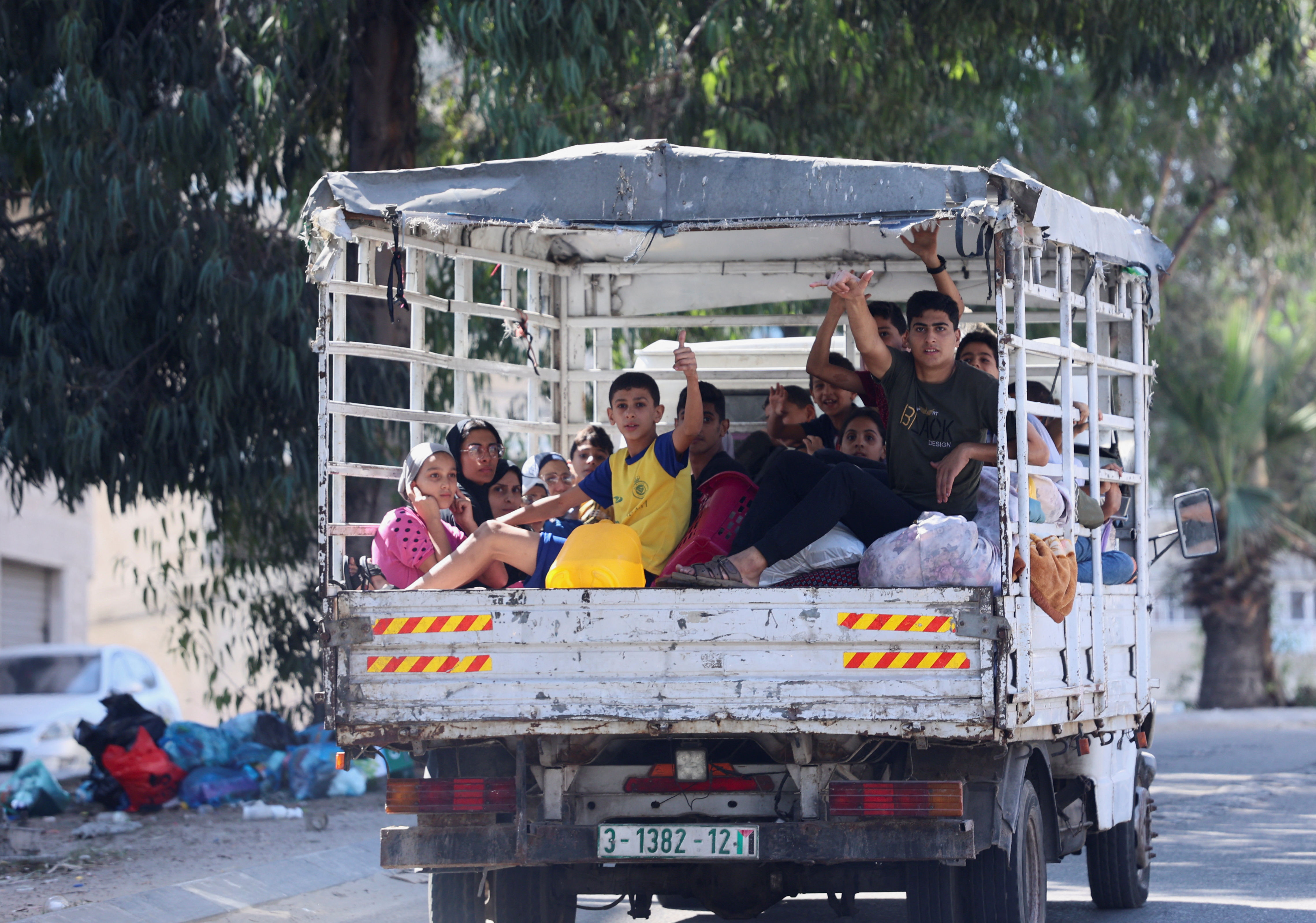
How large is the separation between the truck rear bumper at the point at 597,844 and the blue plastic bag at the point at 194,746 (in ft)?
19.4

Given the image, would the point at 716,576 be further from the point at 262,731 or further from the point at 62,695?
the point at 62,695

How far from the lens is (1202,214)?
20281 millimetres

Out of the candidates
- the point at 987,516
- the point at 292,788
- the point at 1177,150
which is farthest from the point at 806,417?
the point at 1177,150

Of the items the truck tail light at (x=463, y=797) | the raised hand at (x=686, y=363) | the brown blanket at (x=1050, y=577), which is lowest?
the truck tail light at (x=463, y=797)

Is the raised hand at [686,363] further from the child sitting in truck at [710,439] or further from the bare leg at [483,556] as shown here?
the bare leg at [483,556]

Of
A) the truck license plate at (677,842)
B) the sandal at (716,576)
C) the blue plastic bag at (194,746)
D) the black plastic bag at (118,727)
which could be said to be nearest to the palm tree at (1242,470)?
the blue plastic bag at (194,746)

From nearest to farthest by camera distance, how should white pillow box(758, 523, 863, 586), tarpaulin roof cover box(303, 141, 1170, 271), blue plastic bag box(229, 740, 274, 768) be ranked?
tarpaulin roof cover box(303, 141, 1170, 271) < white pillow box(758, 523, 863, 586) < blue plastic bag box(229, 740, 274, 768)

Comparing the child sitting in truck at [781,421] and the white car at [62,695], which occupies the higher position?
the child sitting in truck at [781,421]

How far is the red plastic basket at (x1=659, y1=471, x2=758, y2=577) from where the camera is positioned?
6086 mm

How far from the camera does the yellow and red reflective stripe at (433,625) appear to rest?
5348 mm

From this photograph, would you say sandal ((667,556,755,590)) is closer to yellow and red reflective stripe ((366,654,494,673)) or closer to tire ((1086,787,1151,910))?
yellow and red reflective stripe ((366,654,494,673))

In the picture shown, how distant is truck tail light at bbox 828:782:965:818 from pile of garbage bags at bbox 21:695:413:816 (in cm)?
551

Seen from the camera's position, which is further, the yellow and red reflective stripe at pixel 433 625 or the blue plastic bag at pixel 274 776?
the blue plastic bag at pixel 274 776

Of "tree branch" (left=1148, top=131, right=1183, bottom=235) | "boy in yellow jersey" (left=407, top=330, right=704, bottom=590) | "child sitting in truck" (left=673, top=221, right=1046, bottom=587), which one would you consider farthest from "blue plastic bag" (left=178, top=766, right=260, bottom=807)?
"tree branch" (left=1148, top=131, right=1183, bottom=235)
